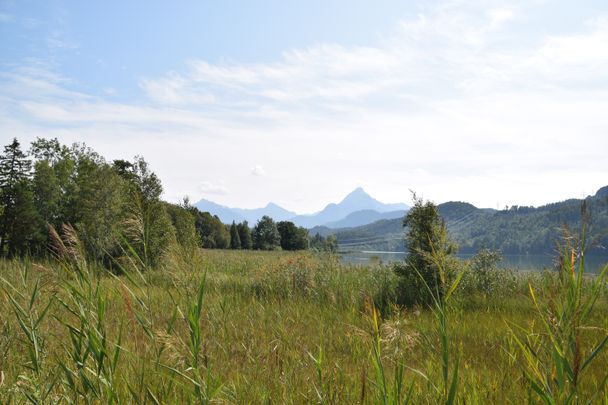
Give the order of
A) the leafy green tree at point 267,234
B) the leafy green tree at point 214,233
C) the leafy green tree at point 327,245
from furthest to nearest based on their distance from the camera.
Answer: the leafy green tree at point 267,234 < the leafy green tree at point 214,233 < the leafy green tree at point 327,245

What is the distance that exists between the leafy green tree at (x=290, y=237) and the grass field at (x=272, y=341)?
3499 inches

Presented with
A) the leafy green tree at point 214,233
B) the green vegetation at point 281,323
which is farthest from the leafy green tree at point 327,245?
the leafy green tree at point 214,233

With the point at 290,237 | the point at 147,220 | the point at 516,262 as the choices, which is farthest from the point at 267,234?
the point at 147,220

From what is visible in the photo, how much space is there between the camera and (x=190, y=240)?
8.82 feet

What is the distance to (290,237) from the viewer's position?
335 ft

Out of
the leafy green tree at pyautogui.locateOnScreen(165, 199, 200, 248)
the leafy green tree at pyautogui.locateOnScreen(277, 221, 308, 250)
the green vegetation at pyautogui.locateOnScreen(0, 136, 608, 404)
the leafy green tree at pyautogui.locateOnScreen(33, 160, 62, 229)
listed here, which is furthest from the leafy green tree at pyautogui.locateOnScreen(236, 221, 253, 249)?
the leafy green tree at pyautogui.locateOnScreen(165, 199, 200, 248)

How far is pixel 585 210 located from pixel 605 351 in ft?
14.4

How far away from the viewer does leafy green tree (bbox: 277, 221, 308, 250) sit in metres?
102

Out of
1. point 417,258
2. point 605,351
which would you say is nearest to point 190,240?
point 605,351

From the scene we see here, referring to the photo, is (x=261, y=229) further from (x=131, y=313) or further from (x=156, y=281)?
(x=131, y=313)

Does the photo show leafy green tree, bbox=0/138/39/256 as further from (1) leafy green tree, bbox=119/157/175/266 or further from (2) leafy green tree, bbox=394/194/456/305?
(2) leafy green tree, bbox=394/194/456/305

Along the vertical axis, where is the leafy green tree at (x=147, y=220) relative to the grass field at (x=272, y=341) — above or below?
above

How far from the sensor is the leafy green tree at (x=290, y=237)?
102250mm

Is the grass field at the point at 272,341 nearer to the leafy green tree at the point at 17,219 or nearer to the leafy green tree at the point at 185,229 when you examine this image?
the leafy green tree at the point at 185,229
